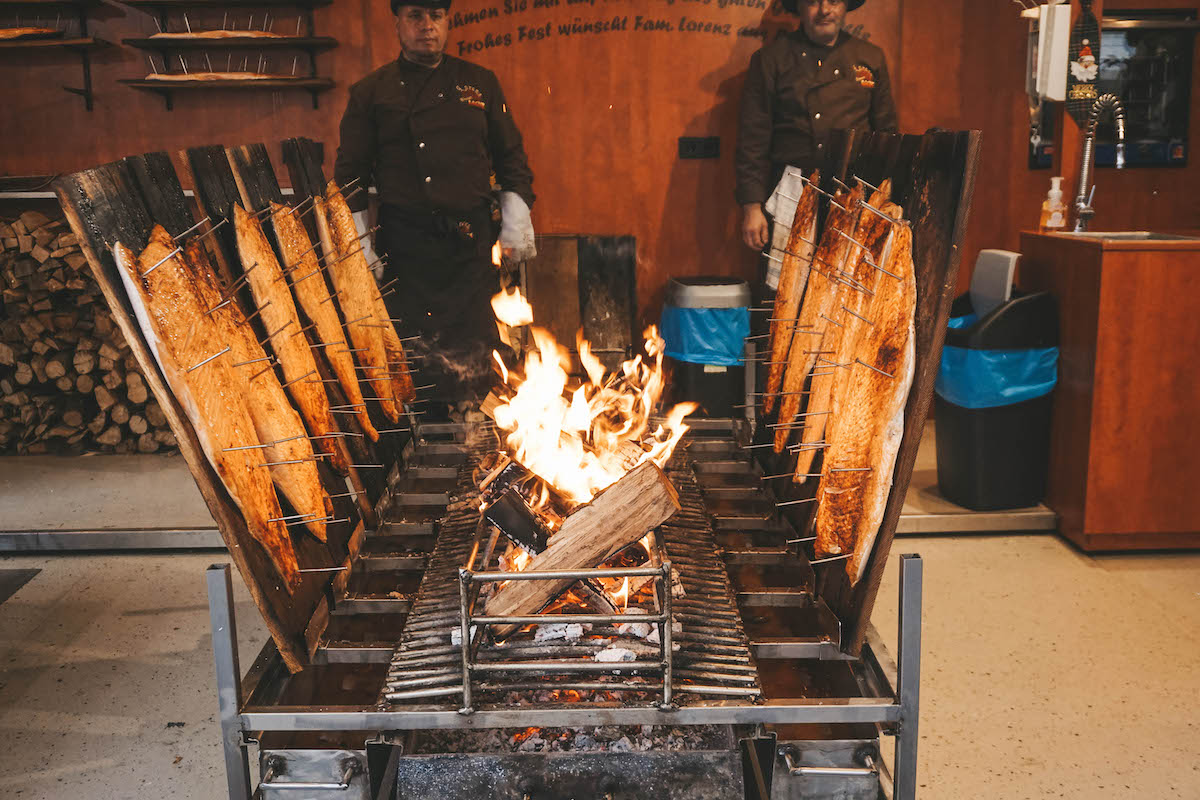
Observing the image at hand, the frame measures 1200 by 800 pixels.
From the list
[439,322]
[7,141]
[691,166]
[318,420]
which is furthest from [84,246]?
[7,141]

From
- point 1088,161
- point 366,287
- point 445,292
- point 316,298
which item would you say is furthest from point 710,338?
point 316,298

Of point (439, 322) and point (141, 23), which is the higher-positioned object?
point (141, 23)

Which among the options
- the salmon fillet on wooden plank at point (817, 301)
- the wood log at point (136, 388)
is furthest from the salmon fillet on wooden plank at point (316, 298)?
the wood log at point (136, 388)

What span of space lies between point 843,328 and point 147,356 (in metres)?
1.53

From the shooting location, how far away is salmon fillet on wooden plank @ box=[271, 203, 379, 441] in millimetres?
2725

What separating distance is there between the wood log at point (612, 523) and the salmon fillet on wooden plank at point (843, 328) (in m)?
0.48

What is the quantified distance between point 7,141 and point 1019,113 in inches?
226

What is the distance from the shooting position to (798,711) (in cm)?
183

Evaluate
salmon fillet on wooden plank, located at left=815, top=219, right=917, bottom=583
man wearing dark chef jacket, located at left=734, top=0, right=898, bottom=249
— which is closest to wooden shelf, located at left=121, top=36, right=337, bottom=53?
man wearing dark chef jacket, located at left=734, top=0, right=898, bottom=249

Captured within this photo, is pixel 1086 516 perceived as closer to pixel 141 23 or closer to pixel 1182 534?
pixel 1182 534

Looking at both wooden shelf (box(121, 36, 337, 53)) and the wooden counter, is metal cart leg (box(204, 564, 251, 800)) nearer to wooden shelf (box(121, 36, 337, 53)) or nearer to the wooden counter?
the wooden counter

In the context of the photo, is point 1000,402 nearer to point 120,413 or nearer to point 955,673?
point 955,673

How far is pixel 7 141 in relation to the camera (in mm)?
5898

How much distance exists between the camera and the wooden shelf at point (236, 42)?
17.7 feet
